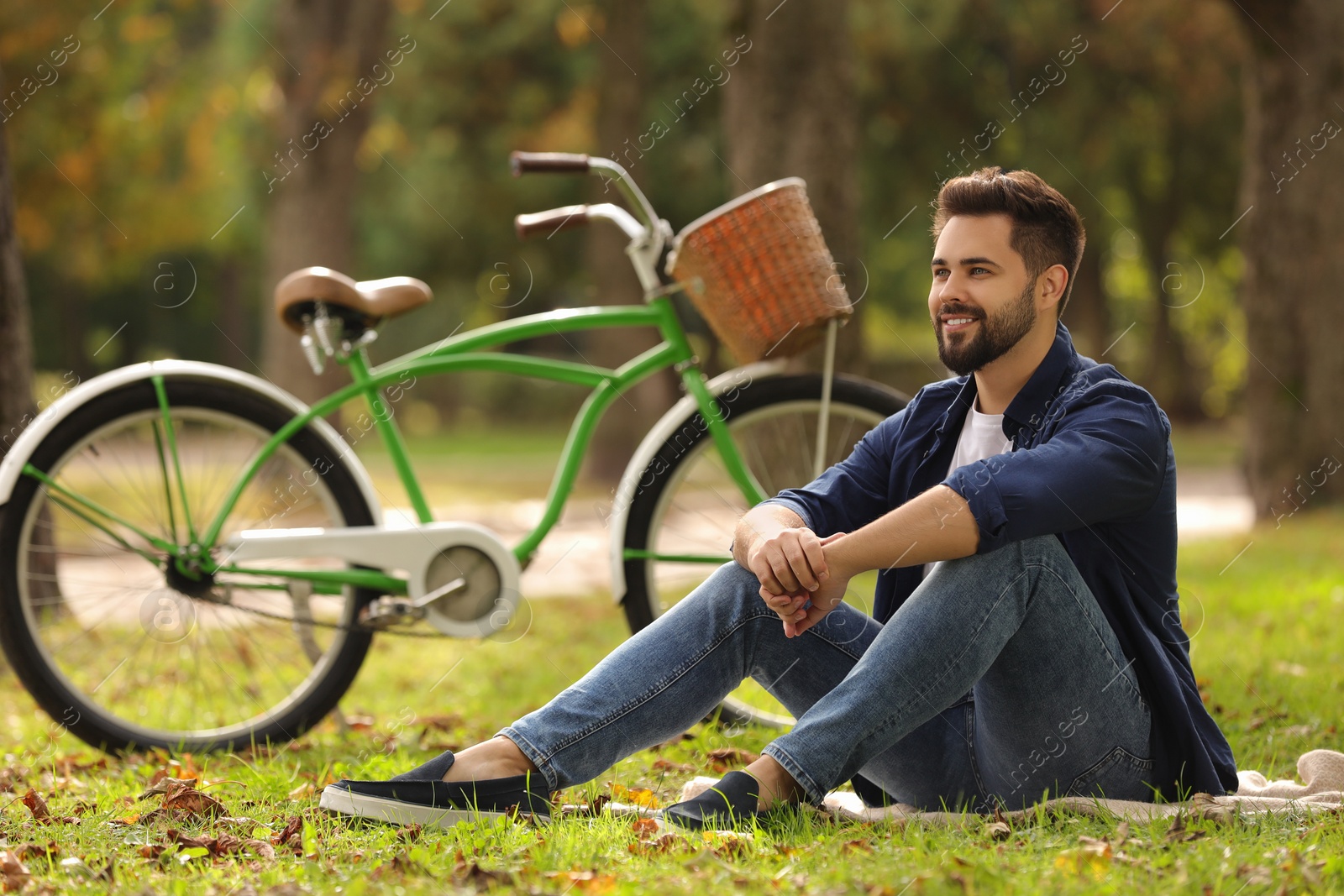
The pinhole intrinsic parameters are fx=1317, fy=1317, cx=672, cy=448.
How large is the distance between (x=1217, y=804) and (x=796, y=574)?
931 mm

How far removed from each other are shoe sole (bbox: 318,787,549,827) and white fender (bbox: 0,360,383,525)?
1.19 metres

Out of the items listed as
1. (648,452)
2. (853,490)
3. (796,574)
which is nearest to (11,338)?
(648,452)

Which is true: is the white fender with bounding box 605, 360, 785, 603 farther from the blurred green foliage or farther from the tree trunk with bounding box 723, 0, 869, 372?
the blurred green foliage

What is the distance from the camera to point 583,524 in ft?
35.3

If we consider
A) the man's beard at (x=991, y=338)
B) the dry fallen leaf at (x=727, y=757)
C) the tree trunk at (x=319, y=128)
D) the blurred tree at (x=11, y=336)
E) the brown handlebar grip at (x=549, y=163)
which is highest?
the tree trunk at (x=319, y=128)

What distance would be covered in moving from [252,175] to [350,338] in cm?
1581

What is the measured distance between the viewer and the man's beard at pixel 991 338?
8.54 feet

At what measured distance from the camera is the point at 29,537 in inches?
137

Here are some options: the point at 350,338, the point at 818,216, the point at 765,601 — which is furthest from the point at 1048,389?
the point at 818,216

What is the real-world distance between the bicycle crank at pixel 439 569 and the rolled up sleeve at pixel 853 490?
1.06 metres

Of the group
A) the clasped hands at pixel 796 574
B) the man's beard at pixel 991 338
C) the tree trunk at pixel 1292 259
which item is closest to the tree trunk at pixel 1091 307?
the tree trunk at pixel 1292 259

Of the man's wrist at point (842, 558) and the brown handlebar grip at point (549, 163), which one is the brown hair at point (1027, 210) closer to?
the man's wrist at point (842, 558)

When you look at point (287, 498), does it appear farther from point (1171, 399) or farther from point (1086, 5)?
point (1171, 399)

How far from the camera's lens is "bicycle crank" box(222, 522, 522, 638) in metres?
3.54
